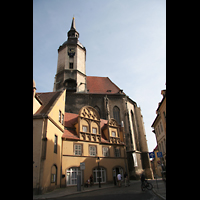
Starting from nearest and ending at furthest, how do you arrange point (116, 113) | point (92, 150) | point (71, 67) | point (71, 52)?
point (92, 150)
point (116, 113)
point (71, 67)
point (71, 52)

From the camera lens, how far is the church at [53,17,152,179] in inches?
1118

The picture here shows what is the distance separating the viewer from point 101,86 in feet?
120

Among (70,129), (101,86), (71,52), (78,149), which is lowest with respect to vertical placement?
(78,149)

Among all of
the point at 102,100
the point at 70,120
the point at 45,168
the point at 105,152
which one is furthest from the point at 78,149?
the point at 102,100

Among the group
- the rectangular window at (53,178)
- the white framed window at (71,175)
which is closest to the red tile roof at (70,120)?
the white framed window at (71,175)

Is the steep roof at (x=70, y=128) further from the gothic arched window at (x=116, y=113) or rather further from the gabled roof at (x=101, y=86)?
the gabled roof at (x=101, y=86)

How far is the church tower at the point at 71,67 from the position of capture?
110 feet

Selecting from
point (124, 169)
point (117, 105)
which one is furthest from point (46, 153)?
point (117, 105)

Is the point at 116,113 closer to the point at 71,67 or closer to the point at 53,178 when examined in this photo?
the point at 71,67

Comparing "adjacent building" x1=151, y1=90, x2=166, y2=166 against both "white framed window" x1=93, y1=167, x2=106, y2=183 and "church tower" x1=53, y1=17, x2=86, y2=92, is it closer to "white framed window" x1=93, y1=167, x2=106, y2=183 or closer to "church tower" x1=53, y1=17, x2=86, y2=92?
"white framed window" x1=93, y1=167, x2=106, y2=183

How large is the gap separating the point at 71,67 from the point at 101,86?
808 cm

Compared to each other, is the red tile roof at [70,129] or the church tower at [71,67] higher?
the church tower at [71,67]
